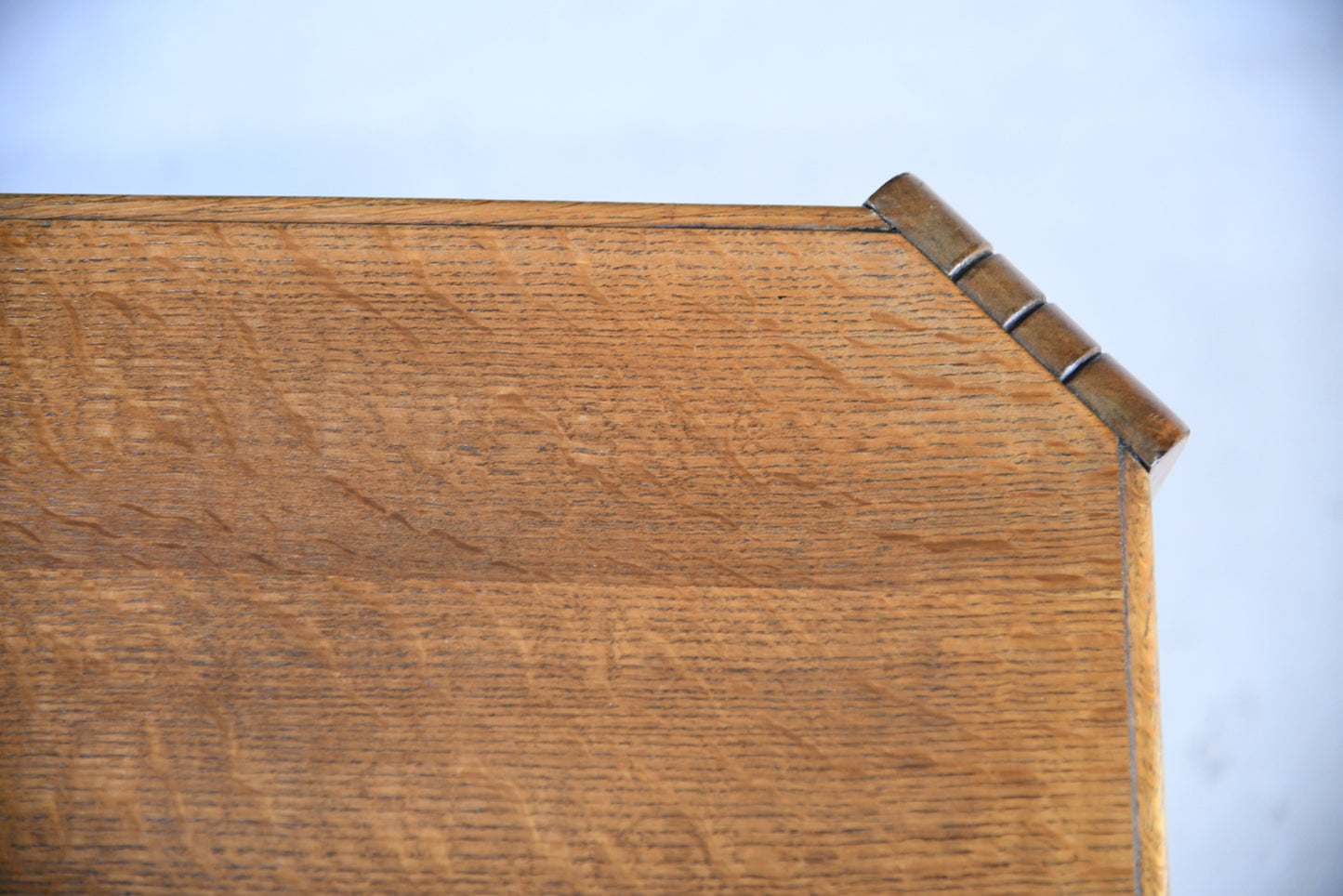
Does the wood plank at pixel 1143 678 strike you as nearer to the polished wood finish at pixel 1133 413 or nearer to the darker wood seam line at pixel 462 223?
the polished wood finish at pixel 1133 413

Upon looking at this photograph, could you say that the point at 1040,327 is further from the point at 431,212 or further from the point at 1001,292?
the point at 431,212

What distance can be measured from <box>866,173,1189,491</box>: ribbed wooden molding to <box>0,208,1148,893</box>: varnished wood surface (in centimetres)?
1

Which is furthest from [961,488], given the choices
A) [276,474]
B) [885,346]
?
[276,474]

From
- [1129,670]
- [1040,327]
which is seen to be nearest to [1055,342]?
[1040,327]

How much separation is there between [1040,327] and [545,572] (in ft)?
0.84

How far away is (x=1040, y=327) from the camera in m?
0.40

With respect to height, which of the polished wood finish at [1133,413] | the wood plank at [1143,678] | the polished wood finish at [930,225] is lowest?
the wood plank at [1143,678]

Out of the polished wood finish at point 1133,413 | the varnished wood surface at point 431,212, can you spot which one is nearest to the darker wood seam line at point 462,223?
the varnished wood surface at point 431,212

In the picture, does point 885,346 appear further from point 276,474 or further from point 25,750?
point 25,750

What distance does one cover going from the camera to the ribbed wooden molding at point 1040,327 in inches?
15.5

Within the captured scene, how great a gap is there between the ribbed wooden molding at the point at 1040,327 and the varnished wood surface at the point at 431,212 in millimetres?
22

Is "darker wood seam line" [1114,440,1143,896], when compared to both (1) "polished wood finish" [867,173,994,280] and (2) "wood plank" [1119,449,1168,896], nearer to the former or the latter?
(2) "wood plank" [1119,449,1168,896]

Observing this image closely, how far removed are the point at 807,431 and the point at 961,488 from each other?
0.07 meters

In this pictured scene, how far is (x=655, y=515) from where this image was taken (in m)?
0.40
